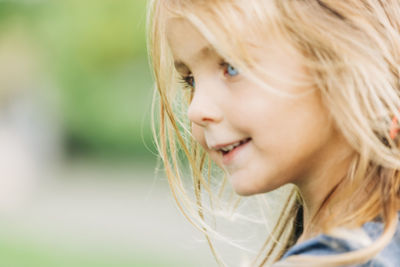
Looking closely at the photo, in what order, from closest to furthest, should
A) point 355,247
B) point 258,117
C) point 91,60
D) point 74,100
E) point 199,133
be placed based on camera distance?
point 355,247 → point 258,117 → point 199,133 → point 74,100 → point 91,60

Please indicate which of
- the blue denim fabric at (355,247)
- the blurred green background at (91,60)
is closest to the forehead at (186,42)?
the blue denim fabric at (355,247)

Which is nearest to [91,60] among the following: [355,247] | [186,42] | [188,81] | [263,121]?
[188,81]

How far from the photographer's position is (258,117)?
58.0 inches

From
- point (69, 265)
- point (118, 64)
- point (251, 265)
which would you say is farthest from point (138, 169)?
point (251, 265)

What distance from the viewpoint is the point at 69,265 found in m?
5.53

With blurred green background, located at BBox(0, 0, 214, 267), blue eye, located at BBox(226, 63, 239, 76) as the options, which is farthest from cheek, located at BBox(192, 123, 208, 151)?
blurred green background, located at BBox(0, 0, 214, 267)

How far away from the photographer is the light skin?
148cm

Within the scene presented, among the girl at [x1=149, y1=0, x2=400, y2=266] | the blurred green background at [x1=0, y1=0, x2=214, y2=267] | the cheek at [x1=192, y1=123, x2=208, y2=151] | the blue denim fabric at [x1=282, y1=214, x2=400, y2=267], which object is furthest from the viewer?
the blurred green background at [x1=0, y1=0, x2=214, y2=267]

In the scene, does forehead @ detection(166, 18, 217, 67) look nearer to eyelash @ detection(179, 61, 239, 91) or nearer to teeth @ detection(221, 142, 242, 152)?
eyelash @ detection(179, 61, 239, 91)

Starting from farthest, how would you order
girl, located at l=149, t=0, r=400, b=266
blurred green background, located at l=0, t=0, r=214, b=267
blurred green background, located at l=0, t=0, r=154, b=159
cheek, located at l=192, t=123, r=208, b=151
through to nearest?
blurred green background, located at l=0, t=0, r=154, b=159 < blurred green background, located at l=0, t=0, r=214, b=267 < cheek, located at l=192, t=123, r=208, b=151 < girl, located at l=149, t=0, r=400, b=266

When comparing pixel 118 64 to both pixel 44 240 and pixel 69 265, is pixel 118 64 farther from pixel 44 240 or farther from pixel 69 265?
pixel 69 265

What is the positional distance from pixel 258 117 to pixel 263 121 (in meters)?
0.01

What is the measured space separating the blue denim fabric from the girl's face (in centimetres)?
21

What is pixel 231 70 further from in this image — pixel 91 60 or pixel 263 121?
pixel 91 60
